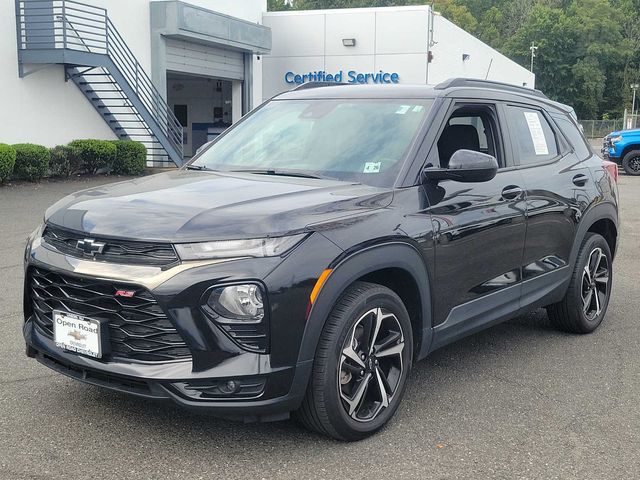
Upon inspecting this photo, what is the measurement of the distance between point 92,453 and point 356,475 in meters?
1.27

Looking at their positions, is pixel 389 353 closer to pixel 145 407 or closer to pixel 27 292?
pixel 145 407

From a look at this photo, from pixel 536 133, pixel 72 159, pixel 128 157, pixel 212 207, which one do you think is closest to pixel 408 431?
pixel 212 207

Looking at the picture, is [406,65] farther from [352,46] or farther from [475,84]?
[475,84]

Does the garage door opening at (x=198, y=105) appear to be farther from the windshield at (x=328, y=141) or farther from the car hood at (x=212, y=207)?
the car hood at (x=212, y=207)

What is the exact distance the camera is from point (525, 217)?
483 cm

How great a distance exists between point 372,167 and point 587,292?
257cm

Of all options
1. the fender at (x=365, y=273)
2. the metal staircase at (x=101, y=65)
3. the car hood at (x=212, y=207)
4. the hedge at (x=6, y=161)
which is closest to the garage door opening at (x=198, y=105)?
the metal staircase at (x=101, y=65)

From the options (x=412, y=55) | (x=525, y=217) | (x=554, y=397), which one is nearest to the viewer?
(x=554, y=397)

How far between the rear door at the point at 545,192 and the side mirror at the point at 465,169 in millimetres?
897

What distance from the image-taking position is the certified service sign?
29312mm

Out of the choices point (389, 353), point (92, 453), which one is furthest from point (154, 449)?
point (389, 353)

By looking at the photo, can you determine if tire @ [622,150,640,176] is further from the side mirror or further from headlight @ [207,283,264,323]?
headlight @ [207,283,264,323]

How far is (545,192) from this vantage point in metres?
5.07

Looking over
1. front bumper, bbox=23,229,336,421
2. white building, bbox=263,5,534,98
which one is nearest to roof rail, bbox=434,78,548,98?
front bumper, bbox=23,229,336,421
